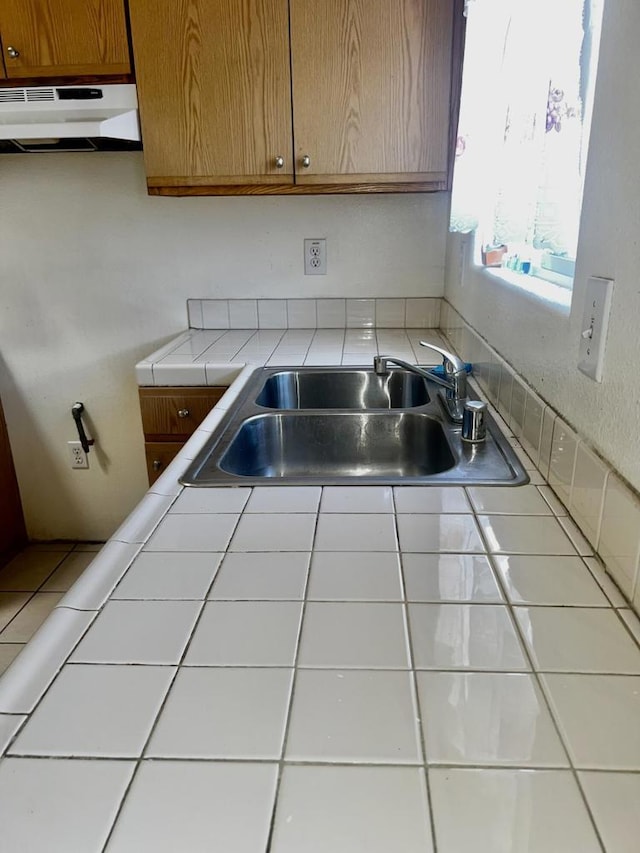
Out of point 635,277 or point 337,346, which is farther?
point 337,346

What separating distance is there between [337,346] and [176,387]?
0.55 meters

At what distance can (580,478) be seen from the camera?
33.5 inches

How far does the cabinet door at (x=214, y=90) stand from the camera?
1750mm

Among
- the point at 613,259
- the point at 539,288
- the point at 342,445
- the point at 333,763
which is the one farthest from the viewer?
the point at 342,445

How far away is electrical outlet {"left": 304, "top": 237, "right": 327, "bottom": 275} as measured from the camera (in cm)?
230

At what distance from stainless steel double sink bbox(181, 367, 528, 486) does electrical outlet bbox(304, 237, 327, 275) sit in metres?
0.80

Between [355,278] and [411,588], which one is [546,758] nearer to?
[411,588]

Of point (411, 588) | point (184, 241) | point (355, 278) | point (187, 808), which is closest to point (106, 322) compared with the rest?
point (184, 241)

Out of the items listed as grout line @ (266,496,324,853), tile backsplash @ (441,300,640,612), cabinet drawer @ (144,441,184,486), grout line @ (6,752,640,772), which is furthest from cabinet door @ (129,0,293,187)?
grout line @ (6,752,640,772)

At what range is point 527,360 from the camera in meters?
1.16

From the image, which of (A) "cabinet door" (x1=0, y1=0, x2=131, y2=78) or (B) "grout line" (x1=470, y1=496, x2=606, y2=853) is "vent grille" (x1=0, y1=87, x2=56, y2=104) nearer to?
(A) "cabinet door" (x1=0, y1=0, x2=131, y2=78)

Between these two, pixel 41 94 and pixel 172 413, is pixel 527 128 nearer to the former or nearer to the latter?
pixel 172 413

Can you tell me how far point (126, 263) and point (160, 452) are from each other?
0.89 m

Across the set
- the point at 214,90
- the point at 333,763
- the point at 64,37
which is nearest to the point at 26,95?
the point at 64,37
